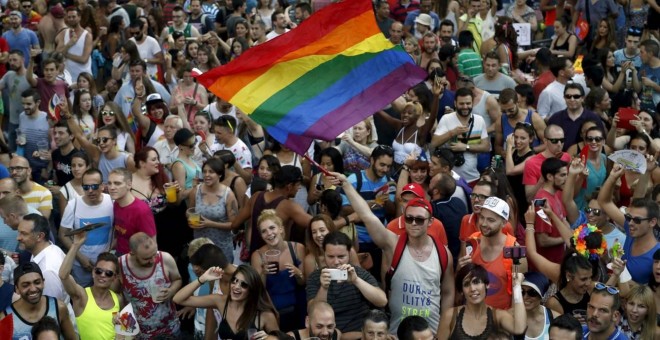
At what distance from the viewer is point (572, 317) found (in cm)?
794

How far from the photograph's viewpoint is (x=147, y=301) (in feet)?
30.7

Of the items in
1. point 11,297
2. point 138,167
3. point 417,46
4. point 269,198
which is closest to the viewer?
point 11,297

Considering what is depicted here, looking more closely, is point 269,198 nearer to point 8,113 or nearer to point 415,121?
point 415,121

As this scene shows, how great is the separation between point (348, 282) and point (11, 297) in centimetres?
231

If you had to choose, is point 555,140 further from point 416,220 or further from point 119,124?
point 119,124

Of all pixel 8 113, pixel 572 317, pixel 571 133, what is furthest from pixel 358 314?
pixel 8 113

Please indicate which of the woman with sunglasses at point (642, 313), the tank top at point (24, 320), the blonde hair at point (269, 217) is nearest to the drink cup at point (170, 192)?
the blonde hair at point (269, 217)

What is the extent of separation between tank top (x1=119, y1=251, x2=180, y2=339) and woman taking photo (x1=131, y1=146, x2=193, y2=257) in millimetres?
1325

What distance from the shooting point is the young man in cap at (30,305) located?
8.37m

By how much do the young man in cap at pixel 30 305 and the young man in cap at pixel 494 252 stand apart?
9.41ft

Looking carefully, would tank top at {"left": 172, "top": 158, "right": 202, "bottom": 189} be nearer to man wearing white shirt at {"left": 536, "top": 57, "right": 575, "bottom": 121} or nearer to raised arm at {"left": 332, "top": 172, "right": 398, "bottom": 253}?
raised arm at {"left": 332, "top": 172, "right": 398, "bottom": 253}

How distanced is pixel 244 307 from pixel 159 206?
2.40 meters

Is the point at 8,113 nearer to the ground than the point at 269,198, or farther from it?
nearer to the ground

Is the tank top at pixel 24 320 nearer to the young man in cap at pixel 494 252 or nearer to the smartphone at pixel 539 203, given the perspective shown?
the young man in cap at pixel 494 252
